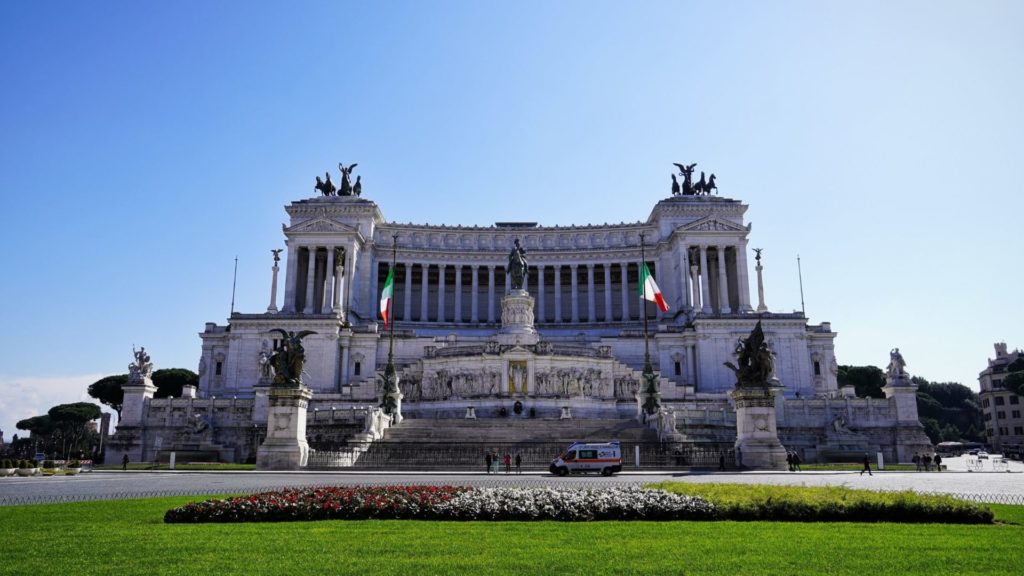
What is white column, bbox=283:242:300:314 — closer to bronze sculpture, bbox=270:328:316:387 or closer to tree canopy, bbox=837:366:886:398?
bronze sculpture, bbox=270:328:316:387

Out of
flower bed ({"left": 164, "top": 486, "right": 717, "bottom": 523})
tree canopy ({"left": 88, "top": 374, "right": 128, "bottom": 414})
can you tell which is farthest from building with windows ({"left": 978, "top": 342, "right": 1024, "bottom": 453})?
tree canopy ({"left": 88, "top": 374, "right": 128, "bottom": 414})

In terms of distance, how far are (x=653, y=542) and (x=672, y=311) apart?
83313 millimetres

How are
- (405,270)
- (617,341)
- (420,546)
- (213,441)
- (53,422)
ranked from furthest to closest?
(53,422) → (405,270) → (617,341) → (213,441) → (420,546)

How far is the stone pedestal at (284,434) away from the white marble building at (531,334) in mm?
15492

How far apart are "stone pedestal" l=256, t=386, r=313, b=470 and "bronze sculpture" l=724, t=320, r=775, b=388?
22036mm

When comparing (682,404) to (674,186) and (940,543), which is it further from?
(940,543)

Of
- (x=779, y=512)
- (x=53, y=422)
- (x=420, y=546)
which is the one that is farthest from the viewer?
(x=53, y=422)

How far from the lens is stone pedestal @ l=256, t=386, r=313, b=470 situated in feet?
118

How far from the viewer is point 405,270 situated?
336 feet

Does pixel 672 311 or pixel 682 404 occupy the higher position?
pixel 672 311

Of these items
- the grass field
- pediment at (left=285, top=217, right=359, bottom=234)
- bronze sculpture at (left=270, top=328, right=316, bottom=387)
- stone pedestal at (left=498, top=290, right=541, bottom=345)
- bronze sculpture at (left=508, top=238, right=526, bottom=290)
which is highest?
pediment at (left=285, top=217, right=359, bottom=234)

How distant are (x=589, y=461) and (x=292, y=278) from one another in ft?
212

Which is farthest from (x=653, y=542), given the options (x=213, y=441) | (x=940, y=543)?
(x=213, y=441)

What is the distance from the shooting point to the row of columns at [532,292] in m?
100
